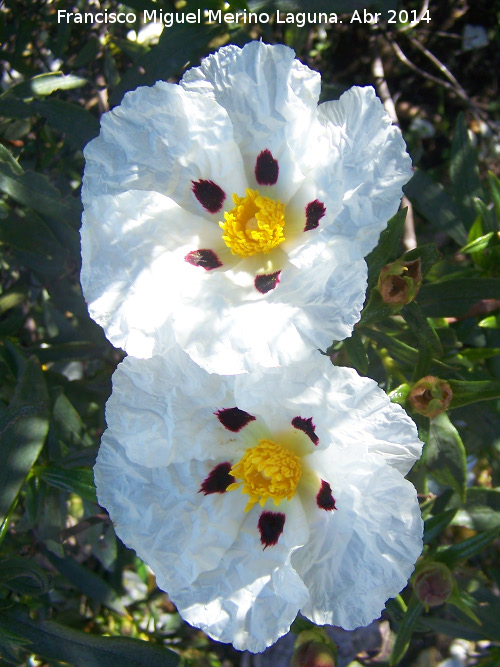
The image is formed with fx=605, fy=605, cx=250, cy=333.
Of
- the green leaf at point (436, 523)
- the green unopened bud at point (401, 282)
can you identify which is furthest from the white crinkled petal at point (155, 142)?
the green leaf at point (436, 523)

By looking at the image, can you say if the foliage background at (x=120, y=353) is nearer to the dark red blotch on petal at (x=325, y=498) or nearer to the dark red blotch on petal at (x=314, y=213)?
the dark red blotch on petal at (x=314, y=213)

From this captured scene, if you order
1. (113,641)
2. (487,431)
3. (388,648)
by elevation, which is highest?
(487,431)

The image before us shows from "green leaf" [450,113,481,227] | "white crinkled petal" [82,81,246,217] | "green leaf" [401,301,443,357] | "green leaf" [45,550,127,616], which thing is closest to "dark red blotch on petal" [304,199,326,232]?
"white crinkled petal" [82,81,246,217]

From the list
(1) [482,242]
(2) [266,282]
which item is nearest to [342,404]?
(2) [266,282]

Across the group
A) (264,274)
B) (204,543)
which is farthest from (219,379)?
(204,543)

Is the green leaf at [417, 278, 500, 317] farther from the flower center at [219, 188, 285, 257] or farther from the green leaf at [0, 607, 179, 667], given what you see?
the green leaf at [0, 607, 179, 667]

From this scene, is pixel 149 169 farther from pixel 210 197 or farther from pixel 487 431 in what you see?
pixel 487 431
